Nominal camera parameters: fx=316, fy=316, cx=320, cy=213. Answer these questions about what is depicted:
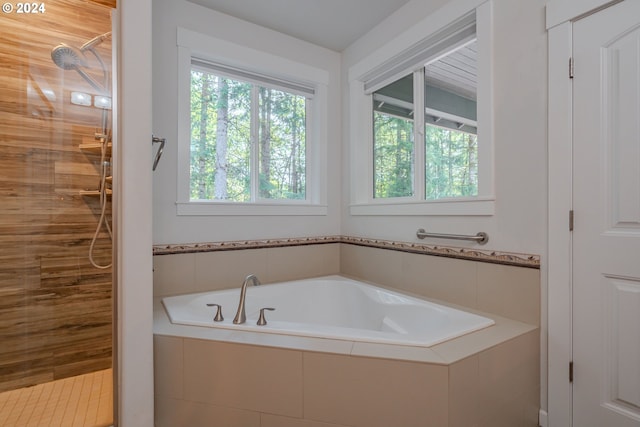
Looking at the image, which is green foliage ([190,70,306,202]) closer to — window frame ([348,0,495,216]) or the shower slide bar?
window frame ([348,0,495,216])

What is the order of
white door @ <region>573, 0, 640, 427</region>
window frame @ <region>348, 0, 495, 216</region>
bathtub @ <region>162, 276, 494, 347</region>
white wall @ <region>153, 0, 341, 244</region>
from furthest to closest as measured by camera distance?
white wall @ <region>153, 0, 341, 244</region>
window frame @ <region>348, 0, 495, 216</region>
bathtub @ <region>162, 276, 494, 347</region>
white door @ <region>573, 0, 640, 427</region>

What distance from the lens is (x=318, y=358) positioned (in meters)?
1.21

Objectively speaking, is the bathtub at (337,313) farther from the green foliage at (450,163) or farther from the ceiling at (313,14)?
the ceiling at (313,14)

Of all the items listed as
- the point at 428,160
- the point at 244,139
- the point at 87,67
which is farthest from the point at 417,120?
the point at 87,67

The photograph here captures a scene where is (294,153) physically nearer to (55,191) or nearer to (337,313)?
(337,313)

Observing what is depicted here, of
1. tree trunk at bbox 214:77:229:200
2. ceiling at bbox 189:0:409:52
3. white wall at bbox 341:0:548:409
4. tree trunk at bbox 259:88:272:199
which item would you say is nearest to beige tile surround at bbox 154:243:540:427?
white wall at bbox 341:0:548:409

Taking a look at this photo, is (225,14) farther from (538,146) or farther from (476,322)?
(476,322)

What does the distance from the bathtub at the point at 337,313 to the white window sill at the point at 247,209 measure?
1.85 ft

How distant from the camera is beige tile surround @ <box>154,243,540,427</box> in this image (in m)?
Answer: 1.14

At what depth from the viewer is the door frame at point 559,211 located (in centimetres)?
140

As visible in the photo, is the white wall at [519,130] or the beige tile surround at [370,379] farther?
the white wall at [519,130]

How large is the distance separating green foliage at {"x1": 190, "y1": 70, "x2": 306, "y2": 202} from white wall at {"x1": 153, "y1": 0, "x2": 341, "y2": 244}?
7.4 inches

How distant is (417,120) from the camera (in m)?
2.27

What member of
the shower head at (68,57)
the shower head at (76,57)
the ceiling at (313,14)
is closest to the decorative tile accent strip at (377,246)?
the shower head at (76,57)
